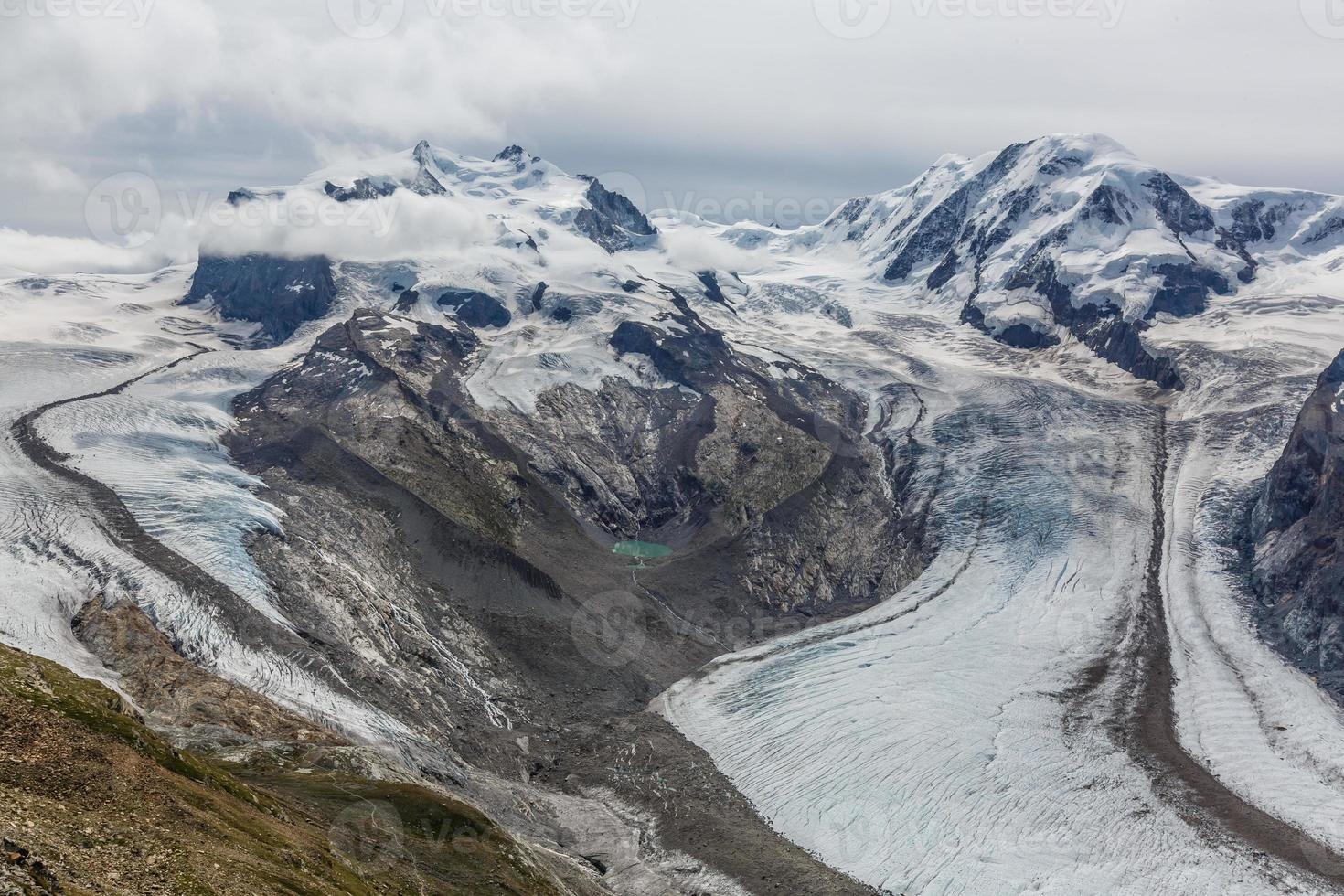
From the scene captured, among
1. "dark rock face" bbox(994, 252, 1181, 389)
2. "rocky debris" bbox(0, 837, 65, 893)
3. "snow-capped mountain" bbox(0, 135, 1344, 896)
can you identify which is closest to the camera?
"rocky debris" bbox(0, 837, 65, 893)

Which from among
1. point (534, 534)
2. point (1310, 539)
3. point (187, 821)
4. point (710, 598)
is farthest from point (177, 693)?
point (1310, 539)

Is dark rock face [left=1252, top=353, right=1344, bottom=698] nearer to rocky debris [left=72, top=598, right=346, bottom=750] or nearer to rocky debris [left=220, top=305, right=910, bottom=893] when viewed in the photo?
rocky debris [left=220, top=305, right=910, bottom=893]

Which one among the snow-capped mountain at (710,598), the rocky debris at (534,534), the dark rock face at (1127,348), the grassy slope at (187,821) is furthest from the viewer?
the dark rock face at (1127,348)

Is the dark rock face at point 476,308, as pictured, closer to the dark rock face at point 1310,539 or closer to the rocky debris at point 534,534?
the rocky debris at point 534,534

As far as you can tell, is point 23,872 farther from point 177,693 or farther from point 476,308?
point 476,308

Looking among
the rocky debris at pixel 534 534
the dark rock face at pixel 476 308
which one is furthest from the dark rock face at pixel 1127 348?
the dark rock face at pixel 476 308

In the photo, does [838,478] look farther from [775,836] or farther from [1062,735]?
[775,836]

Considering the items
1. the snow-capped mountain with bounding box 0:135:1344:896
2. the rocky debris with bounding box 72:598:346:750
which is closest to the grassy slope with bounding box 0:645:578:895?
the rocky debris with bounding box 72:598:346:750
